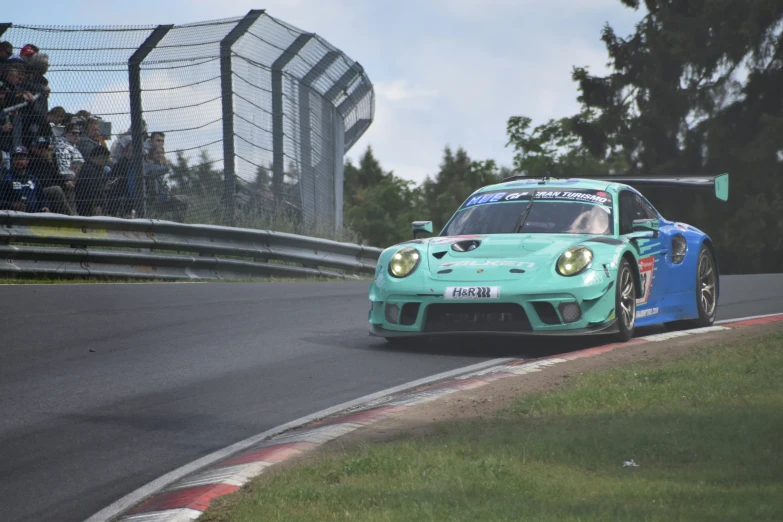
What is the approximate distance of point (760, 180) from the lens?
130 ft

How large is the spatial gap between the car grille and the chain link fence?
710cm

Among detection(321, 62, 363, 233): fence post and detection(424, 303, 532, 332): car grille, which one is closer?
detection(424, 303, 532, 332): car grille

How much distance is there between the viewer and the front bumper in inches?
315

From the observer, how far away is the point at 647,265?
29.5 feet

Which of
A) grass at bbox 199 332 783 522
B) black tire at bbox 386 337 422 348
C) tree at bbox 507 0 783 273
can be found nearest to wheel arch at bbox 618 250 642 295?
black tire at bbox 386 337 422 348

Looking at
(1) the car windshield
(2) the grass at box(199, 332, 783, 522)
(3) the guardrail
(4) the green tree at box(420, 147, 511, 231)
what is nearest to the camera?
(2) the grass at box(199, 332, 783, 522)

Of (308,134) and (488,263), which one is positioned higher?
(308,134)

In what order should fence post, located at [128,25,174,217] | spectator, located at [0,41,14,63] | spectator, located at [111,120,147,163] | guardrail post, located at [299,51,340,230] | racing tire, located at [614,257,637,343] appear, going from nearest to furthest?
racing tire, located at [614,257,637,343] < spectator, located at [0,41,14,63] < spectator, located at [111,120,147,163] < fence post, located at [128,25,174,217] < guardrail post, located at [299,51,340,230]

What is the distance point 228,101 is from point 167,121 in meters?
0.90

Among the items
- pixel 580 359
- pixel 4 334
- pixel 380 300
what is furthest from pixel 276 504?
pixel 4 334

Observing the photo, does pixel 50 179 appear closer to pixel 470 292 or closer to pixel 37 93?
pixel 37 93

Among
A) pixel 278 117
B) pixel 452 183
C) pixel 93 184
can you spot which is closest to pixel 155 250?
pixel 93 184

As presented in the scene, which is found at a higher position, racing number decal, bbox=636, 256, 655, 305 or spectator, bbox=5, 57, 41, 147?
spectator, bbox=5, 57, 41, 147

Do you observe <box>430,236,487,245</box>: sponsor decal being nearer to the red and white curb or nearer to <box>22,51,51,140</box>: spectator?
the red and white curb
